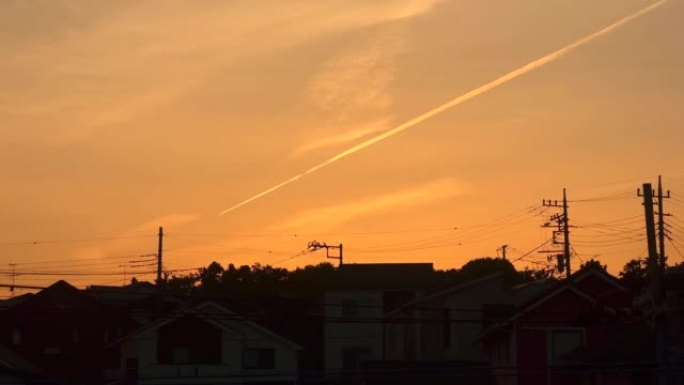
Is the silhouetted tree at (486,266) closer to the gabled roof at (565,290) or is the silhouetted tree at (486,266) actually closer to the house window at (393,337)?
the house window at (393,337)

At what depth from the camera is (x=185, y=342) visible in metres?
66.5

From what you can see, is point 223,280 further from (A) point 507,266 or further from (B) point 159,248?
(B) point 159,248

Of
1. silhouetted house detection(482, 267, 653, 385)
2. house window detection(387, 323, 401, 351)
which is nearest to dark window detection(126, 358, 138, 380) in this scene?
house window detection(387, 323, 401, 351)

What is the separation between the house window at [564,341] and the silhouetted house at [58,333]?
40506mm

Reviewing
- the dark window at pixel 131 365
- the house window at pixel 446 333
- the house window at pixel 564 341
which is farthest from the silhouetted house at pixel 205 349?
the house window at pixel 564 341

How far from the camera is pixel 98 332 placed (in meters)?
86.8

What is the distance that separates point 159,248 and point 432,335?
28.6 m

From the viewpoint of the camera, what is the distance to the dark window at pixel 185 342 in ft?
217

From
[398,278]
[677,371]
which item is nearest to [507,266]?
[398,278]

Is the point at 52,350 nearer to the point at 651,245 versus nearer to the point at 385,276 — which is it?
the point at 385,276

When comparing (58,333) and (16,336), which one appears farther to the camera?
(58,333)

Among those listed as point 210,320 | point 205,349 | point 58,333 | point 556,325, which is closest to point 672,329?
point 556,325

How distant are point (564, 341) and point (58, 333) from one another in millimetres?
45500

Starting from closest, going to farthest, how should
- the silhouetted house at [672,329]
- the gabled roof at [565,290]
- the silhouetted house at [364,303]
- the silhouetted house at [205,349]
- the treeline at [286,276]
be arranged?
the silhouetted house at [672,329] < the gabled roof at [565,290] < the silhouetted house at [205,349] < the silhouetted house at [364,303] < the treeline at [286,276]
